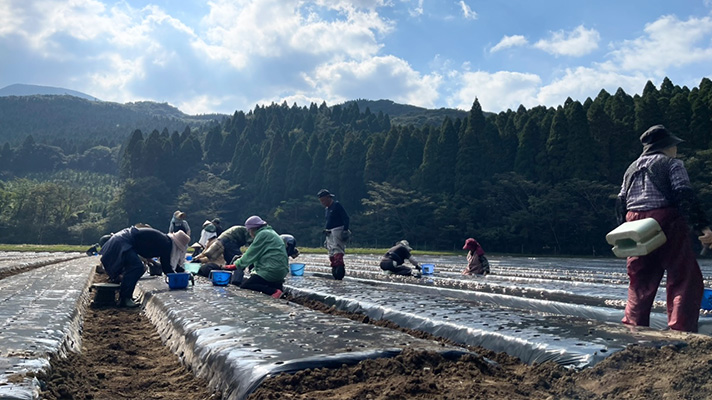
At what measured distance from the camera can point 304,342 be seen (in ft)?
10.6

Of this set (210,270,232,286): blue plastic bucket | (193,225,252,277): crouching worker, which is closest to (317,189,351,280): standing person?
(193,225,252,277): crouching worker

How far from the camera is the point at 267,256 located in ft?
22.9

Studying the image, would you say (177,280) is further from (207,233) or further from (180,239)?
(207,233)

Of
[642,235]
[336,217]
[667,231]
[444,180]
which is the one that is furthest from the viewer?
[444,180]

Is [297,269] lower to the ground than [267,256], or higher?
lower

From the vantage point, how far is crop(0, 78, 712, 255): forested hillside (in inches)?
1459

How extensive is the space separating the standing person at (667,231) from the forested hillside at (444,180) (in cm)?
3329

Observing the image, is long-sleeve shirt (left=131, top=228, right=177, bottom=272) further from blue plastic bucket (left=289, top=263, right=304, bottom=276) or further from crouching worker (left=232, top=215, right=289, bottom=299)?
blue plastic bucket (left=289, top=263, right=304, bottom=276)

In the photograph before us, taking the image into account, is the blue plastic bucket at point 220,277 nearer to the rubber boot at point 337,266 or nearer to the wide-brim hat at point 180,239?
the wide-brim hat at point 180,239

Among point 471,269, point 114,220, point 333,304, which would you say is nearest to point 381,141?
point 114,220

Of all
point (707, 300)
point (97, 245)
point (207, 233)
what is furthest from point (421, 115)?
point (707, 300)

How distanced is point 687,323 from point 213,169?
72711mm

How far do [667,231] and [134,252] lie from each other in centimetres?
602

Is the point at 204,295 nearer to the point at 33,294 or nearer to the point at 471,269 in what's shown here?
the point at 33,294
